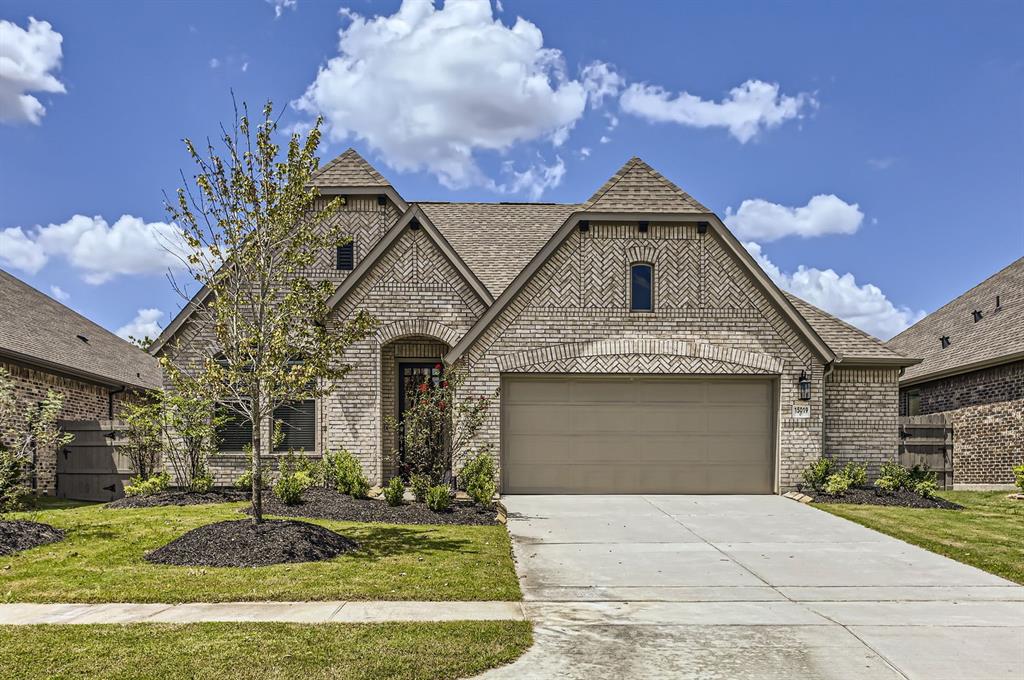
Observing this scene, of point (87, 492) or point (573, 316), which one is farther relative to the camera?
point (87, 492)

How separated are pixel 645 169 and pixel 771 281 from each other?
3.73 meters

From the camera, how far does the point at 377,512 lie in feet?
44.7

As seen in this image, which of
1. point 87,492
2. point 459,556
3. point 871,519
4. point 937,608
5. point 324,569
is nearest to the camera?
point 937,608

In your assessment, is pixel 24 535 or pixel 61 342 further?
pixel 61 342

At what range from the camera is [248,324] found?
35.1 ft

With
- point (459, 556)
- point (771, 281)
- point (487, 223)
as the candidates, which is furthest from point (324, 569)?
point (487, 223)

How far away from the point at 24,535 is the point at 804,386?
1439cm

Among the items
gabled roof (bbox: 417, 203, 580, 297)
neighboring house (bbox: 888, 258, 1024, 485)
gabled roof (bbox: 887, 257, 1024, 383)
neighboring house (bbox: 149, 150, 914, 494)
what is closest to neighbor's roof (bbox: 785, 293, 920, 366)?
neighboring house (bbox: 149, 150, 914, 494)

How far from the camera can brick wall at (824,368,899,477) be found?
56.4ft

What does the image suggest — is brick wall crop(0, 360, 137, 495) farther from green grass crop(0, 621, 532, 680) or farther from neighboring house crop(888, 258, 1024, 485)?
neighboring house crop(888, 258, 1024, 485)

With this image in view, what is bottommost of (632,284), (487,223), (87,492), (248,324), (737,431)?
(87,492)

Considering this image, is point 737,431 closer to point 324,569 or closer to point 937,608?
point 937,608

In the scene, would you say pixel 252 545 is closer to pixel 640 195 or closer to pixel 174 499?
pixel 174 499

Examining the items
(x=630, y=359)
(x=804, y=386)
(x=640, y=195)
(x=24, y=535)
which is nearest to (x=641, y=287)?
(x=630, y=359)
